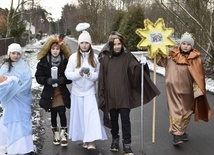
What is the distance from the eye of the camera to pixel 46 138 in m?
5.95

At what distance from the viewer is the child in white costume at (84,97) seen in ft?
16.6

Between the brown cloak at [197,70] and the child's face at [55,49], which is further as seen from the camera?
the brown cloak at [197,70]

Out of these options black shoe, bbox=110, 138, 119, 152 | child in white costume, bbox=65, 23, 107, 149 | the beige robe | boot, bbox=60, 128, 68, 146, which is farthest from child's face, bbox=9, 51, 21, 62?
the beige robe

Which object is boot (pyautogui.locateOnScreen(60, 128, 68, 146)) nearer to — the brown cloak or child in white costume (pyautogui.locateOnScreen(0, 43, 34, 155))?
child in white costume (pyautogui.locateOnScreen(0, 43, 34, 155))

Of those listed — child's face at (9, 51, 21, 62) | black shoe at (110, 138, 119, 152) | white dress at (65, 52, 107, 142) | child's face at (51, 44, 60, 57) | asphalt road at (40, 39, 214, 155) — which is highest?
child's face at (51, 44, 60, 57)

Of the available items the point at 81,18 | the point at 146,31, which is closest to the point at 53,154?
the point at 146,31

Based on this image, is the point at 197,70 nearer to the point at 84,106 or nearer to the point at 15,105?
the point at 84,106

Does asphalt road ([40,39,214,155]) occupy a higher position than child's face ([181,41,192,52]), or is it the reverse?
child's face ([181,41,192,52])

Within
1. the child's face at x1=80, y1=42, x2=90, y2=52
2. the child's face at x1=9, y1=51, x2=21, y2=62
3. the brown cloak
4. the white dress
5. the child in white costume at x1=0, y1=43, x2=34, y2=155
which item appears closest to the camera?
the child in white costume at x1=0, y1=43, x2=34, y2=155

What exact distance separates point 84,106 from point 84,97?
0.14 m

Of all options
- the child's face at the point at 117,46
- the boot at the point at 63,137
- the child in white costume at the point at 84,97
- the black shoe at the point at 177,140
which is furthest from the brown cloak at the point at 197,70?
the boot at the point at 63,137

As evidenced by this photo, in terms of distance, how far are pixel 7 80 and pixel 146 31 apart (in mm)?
2370

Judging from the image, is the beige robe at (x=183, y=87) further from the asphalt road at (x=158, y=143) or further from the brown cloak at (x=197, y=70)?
the asphalt road at (x=158, y=143)

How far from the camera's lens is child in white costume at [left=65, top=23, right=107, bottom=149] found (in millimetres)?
5070
